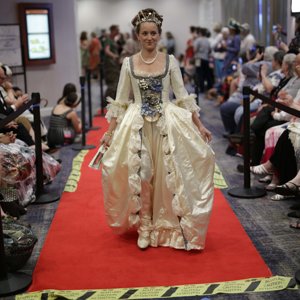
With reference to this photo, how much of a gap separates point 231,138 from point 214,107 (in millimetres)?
4902

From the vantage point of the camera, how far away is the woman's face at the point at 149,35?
413 cm

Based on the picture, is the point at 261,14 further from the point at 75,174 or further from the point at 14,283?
the point at 14,283

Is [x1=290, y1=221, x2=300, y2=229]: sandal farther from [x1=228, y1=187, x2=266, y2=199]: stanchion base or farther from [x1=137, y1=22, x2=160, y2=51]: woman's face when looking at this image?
[x1=137, y1=22, x2=160, y2=51]: woman's face

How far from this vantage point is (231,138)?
23.4 ft

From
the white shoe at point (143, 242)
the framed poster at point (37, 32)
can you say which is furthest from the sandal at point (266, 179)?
the framed poster at point (37, 32)

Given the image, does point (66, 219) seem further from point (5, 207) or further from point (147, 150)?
point (147, 150)

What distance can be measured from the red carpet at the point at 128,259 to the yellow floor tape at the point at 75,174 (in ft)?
3.44

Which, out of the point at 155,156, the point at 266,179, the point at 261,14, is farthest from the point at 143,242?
the point at 261,14

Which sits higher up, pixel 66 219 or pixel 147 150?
pixel 147 150

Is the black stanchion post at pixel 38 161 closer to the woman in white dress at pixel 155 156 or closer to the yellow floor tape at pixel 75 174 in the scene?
the yellow floor tape at pixel 75 174

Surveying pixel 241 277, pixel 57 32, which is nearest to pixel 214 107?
pixel 57 32

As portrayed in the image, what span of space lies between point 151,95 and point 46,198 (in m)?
1.92

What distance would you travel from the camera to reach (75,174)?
21.9 ft

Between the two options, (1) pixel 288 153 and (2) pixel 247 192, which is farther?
(2) pixel 247 192
